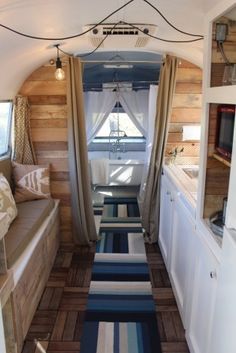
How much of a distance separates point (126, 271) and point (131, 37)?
2.05m

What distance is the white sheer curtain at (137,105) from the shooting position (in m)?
5.17

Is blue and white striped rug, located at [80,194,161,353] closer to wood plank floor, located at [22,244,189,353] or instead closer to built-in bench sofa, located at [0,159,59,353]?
wood plank floor, located at [22,244,189,353]

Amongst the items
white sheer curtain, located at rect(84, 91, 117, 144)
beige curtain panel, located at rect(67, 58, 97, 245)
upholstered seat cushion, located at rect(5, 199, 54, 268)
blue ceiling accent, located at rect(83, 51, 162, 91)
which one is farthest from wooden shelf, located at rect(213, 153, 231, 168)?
white sheer curtain, located at rect(84, 91, 117, 144)

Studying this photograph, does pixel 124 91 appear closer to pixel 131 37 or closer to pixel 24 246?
pixel 131 37

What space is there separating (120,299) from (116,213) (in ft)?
6.38

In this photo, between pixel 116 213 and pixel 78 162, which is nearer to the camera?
pixel 78 162

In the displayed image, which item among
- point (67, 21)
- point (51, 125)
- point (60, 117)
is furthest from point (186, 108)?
point (67, 21)

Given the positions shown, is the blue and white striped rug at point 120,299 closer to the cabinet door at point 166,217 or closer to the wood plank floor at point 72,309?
the wood plank floor at point 72,309

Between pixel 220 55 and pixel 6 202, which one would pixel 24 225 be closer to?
pixel 6 202

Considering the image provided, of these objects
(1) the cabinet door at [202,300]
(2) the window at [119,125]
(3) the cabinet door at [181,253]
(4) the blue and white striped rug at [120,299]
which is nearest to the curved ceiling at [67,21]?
(3) the cabinet door at [181,253]

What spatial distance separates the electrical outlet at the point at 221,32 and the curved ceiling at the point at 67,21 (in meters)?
0.14

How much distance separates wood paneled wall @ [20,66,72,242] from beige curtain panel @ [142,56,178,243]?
895 mm

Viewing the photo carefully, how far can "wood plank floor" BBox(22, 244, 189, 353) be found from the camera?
2.05m

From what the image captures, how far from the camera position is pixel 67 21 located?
1.90 metres
